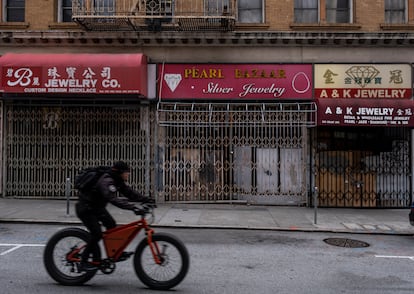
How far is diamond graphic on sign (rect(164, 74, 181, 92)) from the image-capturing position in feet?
49.1

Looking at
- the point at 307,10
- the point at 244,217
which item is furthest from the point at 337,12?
the point at 244,217

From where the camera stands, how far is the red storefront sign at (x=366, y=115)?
13680 mm

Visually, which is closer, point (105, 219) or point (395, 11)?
point (105, 219)

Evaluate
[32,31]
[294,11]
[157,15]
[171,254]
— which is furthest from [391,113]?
[32,31]

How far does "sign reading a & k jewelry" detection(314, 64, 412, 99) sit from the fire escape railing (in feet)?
12.4

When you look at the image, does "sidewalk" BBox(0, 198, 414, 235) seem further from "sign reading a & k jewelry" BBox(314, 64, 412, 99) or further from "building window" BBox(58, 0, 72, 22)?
"building window" BBox(58, 0, 72, 22)

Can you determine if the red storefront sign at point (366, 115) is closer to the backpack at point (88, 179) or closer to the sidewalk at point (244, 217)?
the sidewalk at point (244, 217)

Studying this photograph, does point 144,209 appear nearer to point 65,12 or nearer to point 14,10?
point 65,12

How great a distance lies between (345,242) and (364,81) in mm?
7175

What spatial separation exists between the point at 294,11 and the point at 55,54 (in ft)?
28.0

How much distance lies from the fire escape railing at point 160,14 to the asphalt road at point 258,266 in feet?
24.5

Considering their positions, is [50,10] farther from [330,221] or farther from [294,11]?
[330,221]

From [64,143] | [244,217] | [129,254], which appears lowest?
[244,217]

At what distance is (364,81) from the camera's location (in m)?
14.8
